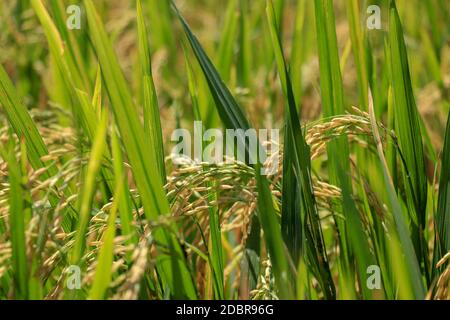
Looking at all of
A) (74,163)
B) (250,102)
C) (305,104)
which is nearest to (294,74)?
(250,102)

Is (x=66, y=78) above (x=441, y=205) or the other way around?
above

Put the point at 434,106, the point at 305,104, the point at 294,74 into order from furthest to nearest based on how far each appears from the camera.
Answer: the point at 305,104 → the point at 434,106 → the point at 294,74

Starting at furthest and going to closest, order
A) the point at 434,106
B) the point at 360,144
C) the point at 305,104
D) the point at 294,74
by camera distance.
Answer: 1. the point at 305,104
2. the point at 434,106
3. the point at 294,74
4. the point at 360,144

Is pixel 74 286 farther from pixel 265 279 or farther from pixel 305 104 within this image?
pixel 305 104

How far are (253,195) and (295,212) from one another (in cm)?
8

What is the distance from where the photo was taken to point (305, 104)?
2.76 metres

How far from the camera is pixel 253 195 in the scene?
3.70ft

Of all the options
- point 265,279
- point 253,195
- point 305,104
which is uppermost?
point 305,104

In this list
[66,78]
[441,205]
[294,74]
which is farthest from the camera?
[294,74]

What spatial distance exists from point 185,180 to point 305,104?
5.42 ft

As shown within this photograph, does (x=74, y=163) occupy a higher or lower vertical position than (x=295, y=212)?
higher
